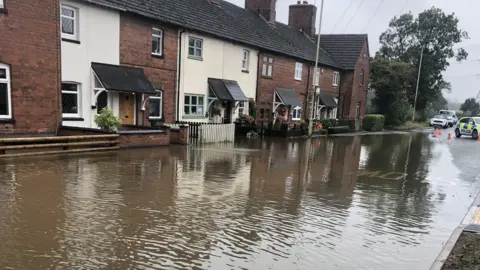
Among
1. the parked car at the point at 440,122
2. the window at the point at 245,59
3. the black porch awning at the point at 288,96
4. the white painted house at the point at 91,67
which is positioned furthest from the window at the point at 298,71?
the parked car at the point at 440,122

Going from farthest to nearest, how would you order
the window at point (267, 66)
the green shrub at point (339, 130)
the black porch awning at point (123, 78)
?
the green shrub at point (339, 130) → the window at point (267, 66) → the black porch awning at point (123, 78)

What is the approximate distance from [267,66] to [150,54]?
11054 mm

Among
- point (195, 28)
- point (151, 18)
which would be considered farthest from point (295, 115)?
point (151, 18)

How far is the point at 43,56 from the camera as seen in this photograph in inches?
552

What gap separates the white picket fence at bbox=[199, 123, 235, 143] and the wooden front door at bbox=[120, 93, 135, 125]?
3.19 m

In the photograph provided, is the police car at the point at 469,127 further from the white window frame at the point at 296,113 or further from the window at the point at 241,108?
the window at the point at 241,108

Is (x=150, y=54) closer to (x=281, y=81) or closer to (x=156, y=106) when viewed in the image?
(x=156, y=106)

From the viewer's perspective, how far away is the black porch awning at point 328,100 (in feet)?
114

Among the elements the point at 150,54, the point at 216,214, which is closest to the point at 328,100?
the point at 150,54

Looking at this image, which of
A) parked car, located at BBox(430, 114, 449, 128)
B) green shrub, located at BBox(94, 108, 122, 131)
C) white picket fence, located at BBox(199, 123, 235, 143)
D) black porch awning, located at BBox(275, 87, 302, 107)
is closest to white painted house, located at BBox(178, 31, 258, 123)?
white picket fence, located at BBox(199, 123, 235, 143)

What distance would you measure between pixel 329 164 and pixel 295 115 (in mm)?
17867

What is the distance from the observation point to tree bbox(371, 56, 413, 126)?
42500 mm

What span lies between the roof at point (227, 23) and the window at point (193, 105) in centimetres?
353

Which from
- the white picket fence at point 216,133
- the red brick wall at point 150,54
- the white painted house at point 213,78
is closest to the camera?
the red brick wall at point 150,54
